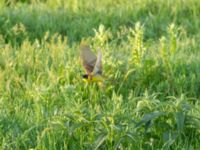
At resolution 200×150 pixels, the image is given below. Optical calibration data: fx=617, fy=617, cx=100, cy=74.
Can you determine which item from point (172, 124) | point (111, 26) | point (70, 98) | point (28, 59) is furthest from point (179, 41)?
point (172, 124)

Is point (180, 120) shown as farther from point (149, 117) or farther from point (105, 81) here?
point (105, 81)

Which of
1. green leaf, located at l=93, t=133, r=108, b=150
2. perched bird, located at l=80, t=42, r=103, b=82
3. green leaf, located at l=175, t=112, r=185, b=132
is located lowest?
green leaf, located at l=93, t=133, r=108, b=150

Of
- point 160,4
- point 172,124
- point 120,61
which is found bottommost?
point 172,124

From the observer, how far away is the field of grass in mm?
3121

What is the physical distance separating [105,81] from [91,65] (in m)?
0.16

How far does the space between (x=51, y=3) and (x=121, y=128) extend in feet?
12.2

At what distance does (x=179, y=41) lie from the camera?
16.7 feet

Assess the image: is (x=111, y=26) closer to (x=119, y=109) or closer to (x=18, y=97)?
(x=18, y=97)

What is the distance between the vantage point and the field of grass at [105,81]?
123 inches

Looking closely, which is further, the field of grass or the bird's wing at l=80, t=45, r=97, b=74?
the bird's wing at l=80, t=45, r=97, b=74

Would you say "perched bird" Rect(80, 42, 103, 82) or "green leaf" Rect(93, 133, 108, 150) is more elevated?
"perched bird" Rect(80, 42, 103, 82)

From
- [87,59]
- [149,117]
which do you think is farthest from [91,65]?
[149,117]

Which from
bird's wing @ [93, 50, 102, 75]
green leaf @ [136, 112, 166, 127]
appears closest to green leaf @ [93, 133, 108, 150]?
green leaf @ [136, 112, 166, 127]

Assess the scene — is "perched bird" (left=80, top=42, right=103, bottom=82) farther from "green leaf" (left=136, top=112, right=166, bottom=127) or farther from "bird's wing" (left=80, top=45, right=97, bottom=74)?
"green leaf" (left=136, top=112, right=166, bottom=127)
